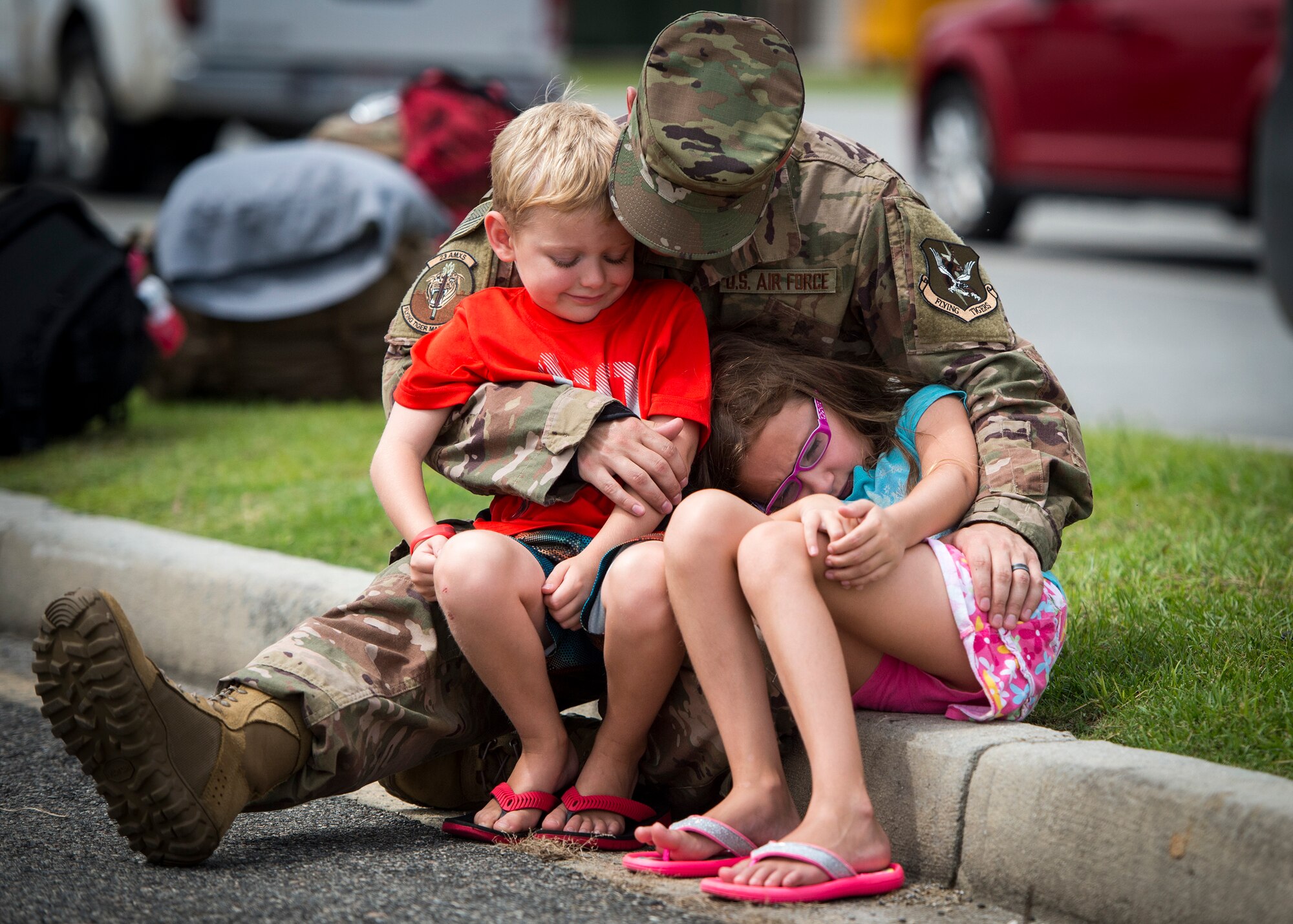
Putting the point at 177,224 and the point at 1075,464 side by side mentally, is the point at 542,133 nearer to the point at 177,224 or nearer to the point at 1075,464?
the point at 1075,464

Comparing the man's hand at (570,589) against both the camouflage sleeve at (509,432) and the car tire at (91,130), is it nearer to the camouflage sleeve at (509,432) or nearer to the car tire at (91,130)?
the camouflage sleeve at (509,432)

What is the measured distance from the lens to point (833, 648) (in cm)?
229

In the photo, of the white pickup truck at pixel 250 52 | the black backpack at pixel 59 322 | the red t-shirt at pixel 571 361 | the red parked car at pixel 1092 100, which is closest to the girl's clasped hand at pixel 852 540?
the red t-shirt at pixel 571 361

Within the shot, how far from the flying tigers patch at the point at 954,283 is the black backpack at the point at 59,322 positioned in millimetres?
3013

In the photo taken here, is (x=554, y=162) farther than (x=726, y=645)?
Yes

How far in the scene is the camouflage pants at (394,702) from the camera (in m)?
2.43

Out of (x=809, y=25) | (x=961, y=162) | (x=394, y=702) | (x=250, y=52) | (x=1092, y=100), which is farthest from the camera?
(x=809, y=25)

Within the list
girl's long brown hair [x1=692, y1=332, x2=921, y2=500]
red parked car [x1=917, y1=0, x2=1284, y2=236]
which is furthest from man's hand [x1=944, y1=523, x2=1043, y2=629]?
red parked car [x1=917, y1=0, x2=1284, y2=236]

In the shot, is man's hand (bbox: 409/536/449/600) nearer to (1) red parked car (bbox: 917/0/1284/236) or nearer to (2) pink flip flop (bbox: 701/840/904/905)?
(2) pink flip flop (bbox: 701/840/904/905)

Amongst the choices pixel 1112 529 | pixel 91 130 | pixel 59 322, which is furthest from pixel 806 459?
pixel 91 130

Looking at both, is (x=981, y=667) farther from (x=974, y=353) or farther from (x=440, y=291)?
(x=440, y=291)

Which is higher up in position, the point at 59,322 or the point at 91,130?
the point at 59,322

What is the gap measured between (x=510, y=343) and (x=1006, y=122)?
Result: 282 inches

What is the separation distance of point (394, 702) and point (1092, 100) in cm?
717
